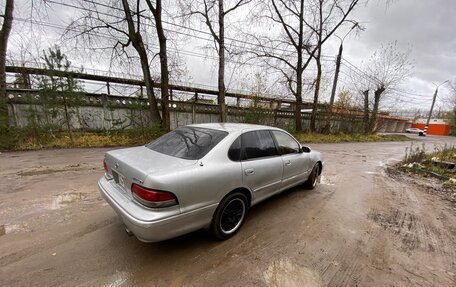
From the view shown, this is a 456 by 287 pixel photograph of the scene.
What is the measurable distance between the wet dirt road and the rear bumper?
42cm

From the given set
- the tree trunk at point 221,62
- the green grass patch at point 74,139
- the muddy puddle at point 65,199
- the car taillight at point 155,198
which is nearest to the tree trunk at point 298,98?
the tree trunk at point 221,62

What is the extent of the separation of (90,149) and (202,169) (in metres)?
7.73

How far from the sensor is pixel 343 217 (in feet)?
11.2

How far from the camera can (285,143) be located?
3.74 meters

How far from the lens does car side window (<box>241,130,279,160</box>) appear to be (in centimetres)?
290

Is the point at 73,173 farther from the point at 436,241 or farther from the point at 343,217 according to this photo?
the point at 436,241

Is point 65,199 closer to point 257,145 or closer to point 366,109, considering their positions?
point 257,145

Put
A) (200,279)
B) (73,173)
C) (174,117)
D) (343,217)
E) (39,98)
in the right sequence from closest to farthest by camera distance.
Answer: (200,279) → (343,217) → (73,173) → (39,98) → (174,117)

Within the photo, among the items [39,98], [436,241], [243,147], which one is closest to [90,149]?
[39,98]

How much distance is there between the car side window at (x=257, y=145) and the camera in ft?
9.51

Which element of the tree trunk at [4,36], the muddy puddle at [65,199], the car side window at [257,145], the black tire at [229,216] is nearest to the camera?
the black tire at [229,216]

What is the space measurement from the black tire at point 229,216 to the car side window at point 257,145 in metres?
0.59

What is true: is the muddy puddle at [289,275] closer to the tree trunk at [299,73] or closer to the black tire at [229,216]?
the black tire at [229,216]

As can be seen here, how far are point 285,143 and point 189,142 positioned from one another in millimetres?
1872
